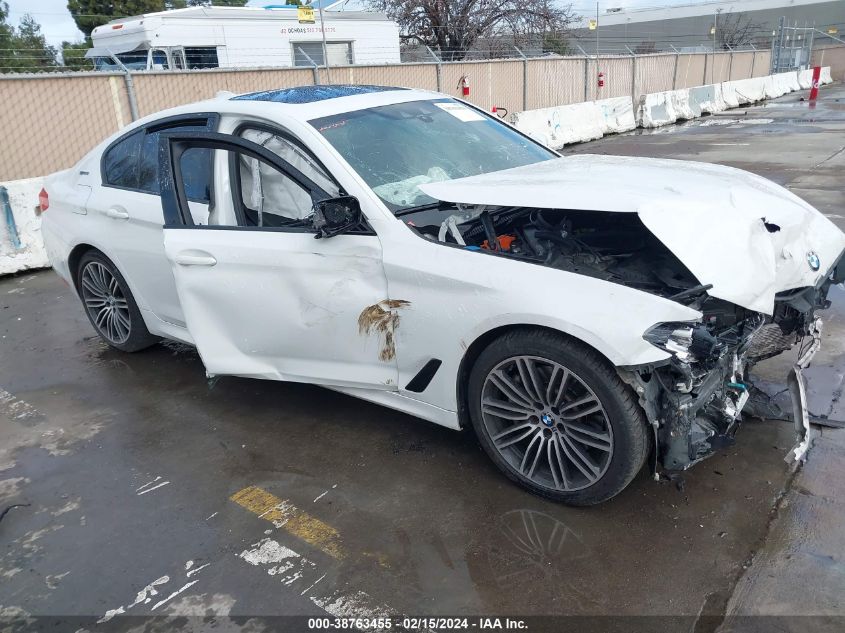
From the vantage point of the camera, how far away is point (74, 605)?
2.81 meters

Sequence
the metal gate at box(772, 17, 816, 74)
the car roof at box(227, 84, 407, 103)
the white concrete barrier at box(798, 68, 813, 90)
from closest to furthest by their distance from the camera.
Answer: the car roof at box(227, 84, 407, 103) → the white concrete barrier at box(798, 68, 813, 90) → the metal gate at box(772, 17, 816, 74)

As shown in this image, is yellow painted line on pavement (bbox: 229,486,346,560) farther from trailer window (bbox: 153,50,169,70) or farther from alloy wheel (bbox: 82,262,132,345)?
trailer window (bbox: 153,50,169,70)

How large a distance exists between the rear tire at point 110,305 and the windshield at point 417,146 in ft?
7.27

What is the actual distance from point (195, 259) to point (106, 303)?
5.88 ft

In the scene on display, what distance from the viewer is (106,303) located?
5.28 m

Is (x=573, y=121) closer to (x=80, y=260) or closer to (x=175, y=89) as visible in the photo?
(x=175, y=89)

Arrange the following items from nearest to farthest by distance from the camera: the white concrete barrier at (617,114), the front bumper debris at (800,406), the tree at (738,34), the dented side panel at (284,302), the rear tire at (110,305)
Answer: the front bumper debris at (800,406) < the dented side panel at (284,302) < the rear tire at (110,305) < the white concrete barrier at (617,114) < the tree at (738,34)

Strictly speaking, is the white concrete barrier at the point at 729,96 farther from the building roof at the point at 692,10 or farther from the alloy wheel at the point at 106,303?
the building roof at the point at 692,10

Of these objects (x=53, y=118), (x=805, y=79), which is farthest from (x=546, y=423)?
(x=805, y=79)

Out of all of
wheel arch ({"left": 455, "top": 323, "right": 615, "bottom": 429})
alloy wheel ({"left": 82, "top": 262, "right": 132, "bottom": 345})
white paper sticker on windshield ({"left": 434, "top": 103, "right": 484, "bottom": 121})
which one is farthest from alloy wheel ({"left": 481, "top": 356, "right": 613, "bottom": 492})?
alloy wheel ({"left": 82, "top": 262, "right": 132, "bottom": 345})

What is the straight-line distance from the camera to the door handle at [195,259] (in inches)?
152

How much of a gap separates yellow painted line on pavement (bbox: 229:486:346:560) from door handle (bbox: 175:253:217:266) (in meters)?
1.25

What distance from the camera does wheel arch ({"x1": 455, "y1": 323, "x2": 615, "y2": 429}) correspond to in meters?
2.92

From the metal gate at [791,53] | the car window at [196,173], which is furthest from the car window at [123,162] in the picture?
the metal gate at [791,53]
